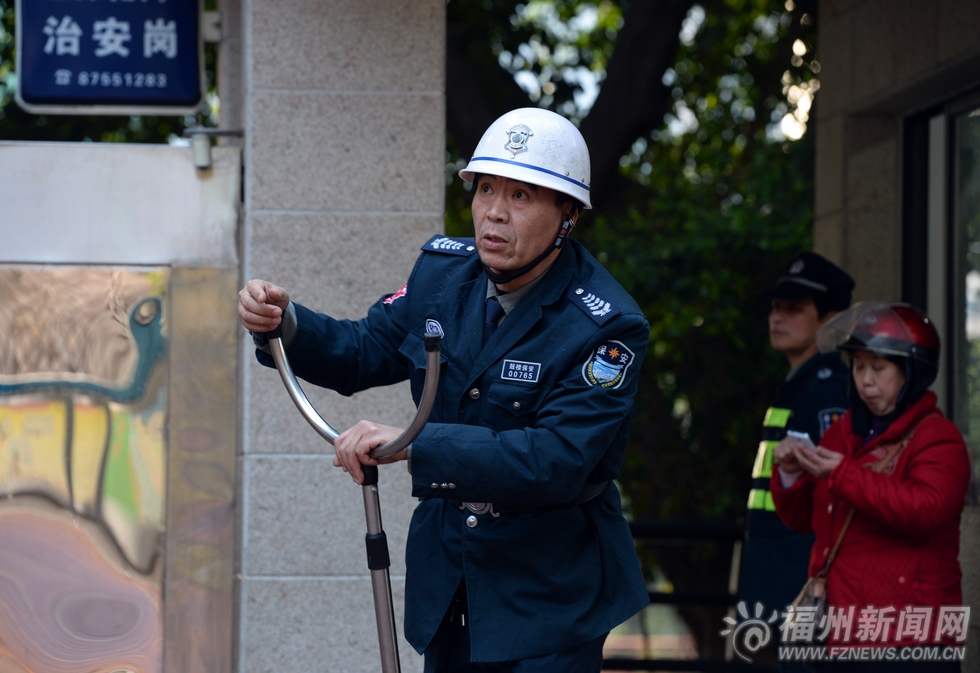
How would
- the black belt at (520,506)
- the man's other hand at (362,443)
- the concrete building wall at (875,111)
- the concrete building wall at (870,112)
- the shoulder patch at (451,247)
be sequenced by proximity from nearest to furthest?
the man's other hand at (362,443) → the black belt at (520,506) → the shoulder patch at (451,247) → the concrete building wall at (875,111) → the concrete building wall at (870,112)

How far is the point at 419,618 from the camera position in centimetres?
302

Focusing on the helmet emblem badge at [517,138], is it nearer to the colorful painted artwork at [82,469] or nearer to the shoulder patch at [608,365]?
the shoulder patch at [608,365]

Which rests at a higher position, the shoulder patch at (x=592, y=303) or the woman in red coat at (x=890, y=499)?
the shoulder patch at (x=592, y=303)

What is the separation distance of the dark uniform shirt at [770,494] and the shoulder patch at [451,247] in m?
2.40

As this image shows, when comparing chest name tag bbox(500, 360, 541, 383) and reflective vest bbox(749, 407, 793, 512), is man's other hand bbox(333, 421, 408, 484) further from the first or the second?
reflective vest bbox(749, 407, 793, 512)

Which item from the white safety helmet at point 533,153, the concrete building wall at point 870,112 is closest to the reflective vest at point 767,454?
the concrete building wall at point 870,112

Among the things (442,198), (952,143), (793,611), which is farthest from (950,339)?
(442,198)

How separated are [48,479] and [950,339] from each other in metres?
4.22

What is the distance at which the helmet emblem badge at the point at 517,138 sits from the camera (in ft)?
9.91

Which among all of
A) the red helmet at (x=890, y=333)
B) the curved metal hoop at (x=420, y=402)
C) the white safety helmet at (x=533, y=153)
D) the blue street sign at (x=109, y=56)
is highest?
the blue street sign at (x=109, y=56)

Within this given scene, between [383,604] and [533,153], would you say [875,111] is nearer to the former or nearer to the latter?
[533,153]

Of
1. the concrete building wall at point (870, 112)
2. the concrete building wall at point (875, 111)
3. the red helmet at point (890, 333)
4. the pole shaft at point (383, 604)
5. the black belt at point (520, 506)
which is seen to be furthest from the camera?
the concrete building wall at point (870, 112)

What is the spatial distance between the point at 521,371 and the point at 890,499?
5.51 feet

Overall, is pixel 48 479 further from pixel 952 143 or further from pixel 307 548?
pixel 952 143
